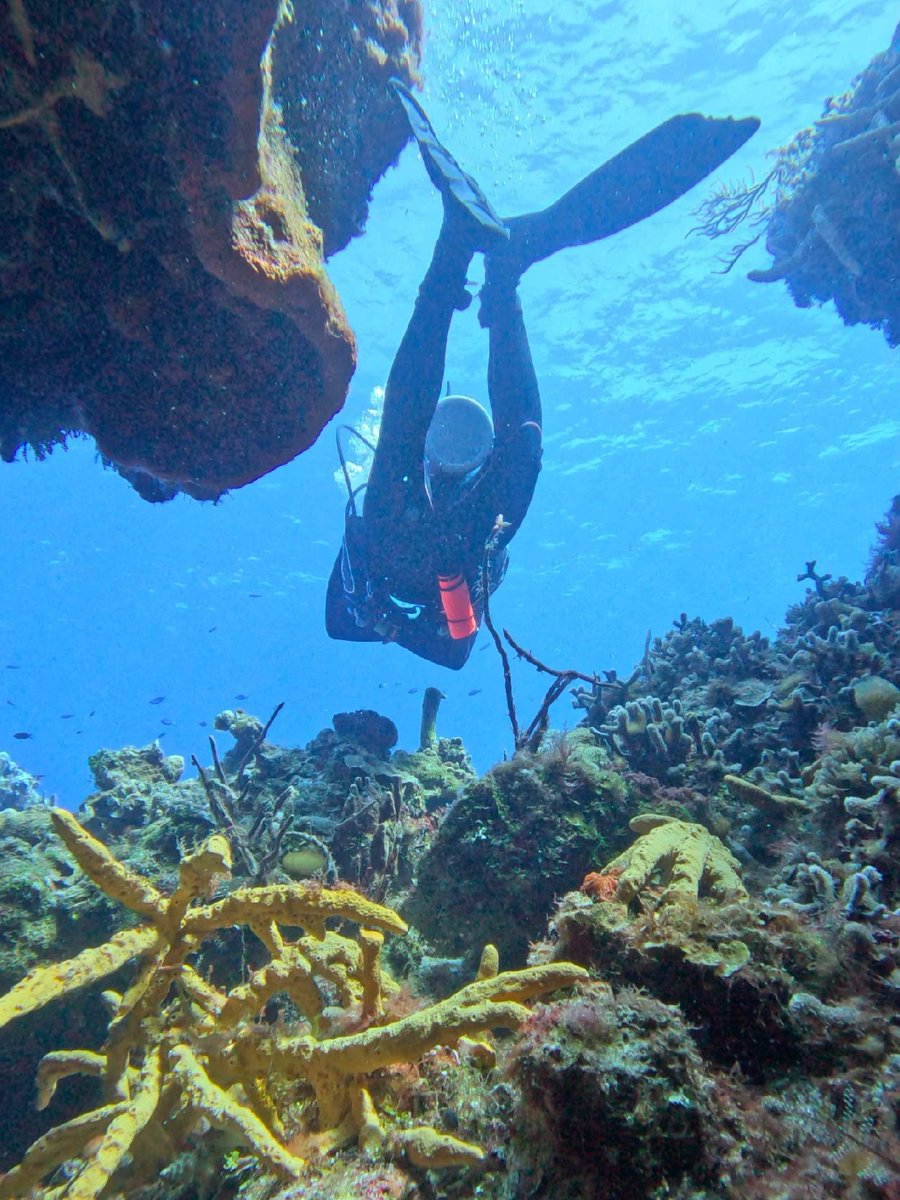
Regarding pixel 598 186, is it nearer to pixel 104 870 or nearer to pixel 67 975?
pixel 104 870

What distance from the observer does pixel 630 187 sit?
7648 mm

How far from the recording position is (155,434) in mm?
5562

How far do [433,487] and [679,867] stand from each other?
23.5 feet

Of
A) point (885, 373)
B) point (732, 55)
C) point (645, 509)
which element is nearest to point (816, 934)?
point (732, 55)

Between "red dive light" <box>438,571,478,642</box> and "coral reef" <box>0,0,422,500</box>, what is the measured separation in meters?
3.18

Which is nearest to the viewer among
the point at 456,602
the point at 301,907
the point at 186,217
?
the point at 301,907

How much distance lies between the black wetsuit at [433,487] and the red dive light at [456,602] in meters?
0.31

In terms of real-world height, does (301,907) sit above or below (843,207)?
below

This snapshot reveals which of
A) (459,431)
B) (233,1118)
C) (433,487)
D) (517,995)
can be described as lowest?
(233,1118)

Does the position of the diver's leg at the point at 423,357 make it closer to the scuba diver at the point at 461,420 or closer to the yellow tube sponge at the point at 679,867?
the scuba diver at the point at 461,420

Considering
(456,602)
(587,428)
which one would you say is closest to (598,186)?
(456,602)

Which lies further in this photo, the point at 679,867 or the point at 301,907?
the point at 679,867

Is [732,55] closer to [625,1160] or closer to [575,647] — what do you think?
[625,1160]

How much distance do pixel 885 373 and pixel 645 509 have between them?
67.4ft
